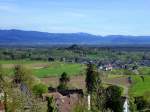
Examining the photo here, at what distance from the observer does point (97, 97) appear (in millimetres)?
43000

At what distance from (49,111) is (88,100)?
19.4 m

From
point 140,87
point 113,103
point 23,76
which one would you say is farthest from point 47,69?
point 113,103

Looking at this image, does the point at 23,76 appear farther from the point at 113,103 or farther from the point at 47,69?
the point at 47,69

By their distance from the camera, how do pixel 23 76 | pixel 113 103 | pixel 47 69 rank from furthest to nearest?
pixel 47 69
pixel 23 76
pixel 113 103

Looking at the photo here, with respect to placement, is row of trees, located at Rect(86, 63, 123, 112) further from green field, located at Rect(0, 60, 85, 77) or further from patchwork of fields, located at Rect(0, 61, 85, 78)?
green field, located at Rect(0, 60, 85, 77)

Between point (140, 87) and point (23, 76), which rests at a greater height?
point (23, 76)

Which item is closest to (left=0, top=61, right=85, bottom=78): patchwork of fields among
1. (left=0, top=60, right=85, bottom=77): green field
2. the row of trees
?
(left=0, top=60, right=85, bottom=77): green field

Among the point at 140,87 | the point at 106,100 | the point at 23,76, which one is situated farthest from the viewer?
the point at 140,87

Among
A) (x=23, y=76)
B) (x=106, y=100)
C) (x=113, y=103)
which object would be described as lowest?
(x=23, y=76)

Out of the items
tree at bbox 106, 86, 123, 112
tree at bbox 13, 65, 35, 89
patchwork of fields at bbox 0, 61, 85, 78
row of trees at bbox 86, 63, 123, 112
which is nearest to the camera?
row of trees at bbox 86, 63, 123, 112

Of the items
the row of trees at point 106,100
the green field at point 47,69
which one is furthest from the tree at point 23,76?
the green field at point 47,69

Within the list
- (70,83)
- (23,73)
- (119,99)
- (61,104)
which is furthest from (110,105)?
(70,83)

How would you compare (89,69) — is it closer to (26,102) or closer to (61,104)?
(61,104)

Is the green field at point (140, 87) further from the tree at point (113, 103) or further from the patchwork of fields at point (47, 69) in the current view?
the tree at point (113, 103)
